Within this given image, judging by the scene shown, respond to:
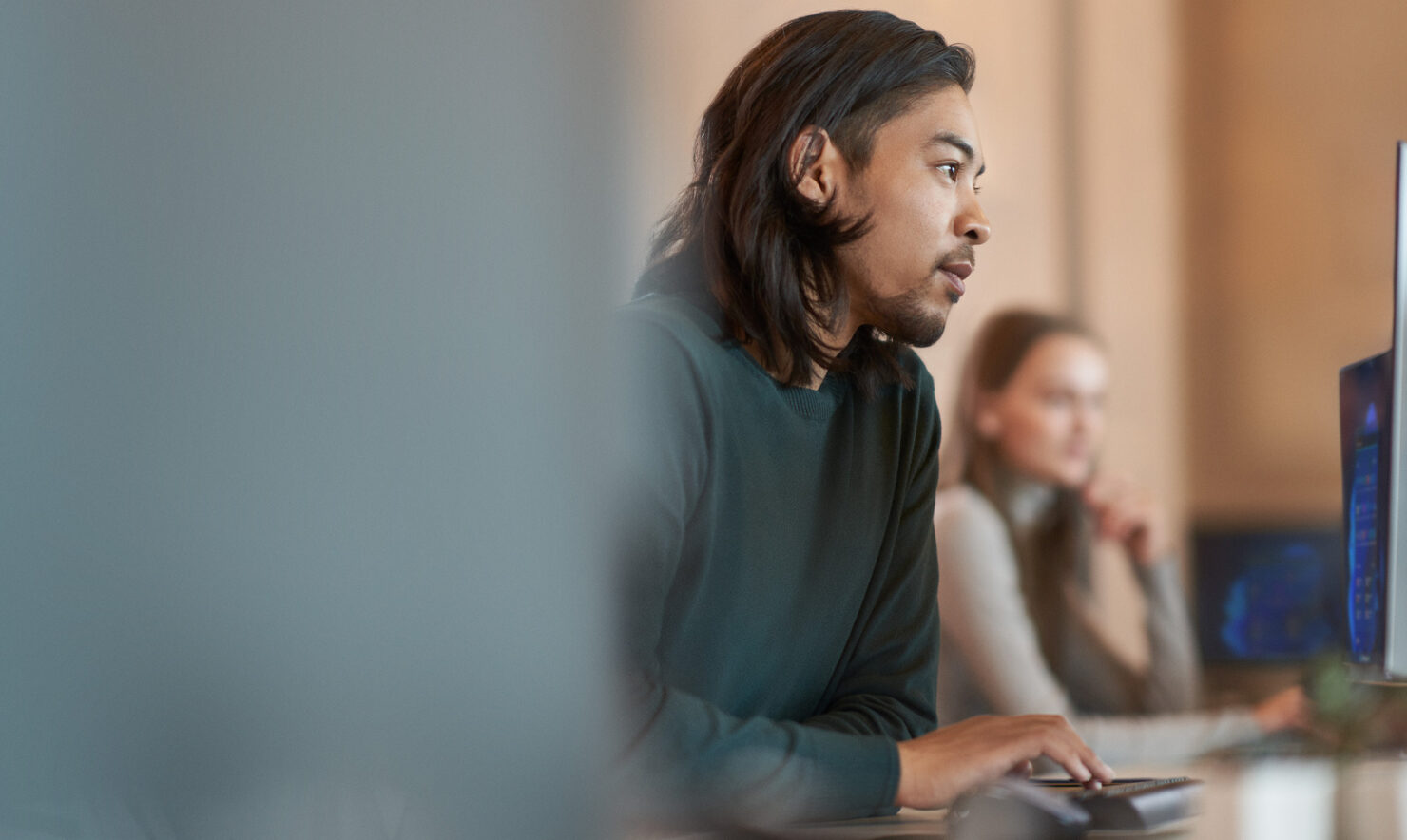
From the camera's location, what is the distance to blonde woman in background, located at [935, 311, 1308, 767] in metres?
1.35

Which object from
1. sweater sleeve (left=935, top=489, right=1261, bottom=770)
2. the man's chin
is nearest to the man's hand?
the man's chin

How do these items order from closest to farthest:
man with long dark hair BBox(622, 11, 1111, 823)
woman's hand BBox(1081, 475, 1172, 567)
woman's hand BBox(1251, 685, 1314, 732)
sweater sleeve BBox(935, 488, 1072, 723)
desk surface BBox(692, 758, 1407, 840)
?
1. desk surface BBox(692, 758, 1407, 840)
2. man with long dark hair BBox(622, 11, 1111, 823)
3. sweater sleeve BBox(935, 488, 1072, 723)
4. woman's hand BBox(1251, 685, 1314, 732)
5. woman's hand BBox(1081, 475, 1172, 567)

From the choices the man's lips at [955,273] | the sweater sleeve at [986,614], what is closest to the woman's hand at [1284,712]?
the sweater sleeve at [986,614]

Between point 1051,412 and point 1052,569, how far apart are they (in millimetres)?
318

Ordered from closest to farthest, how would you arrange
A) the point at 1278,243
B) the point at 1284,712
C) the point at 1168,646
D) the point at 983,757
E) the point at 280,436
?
the point at 280,436 → the point at 983,757 → the point at 1284,712 → the point at 1168,646 → the point at 1278,243

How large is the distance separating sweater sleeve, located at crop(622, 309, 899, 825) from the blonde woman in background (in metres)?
0.43

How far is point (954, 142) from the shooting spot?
848mm

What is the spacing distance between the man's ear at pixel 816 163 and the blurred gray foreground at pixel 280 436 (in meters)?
0.22

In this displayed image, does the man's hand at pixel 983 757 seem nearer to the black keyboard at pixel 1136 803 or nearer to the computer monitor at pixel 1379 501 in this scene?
the black keyboard at pixel 1136 803

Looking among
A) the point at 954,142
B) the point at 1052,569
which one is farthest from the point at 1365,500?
the point at 1052,569

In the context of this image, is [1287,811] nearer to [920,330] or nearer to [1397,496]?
[1397,496]

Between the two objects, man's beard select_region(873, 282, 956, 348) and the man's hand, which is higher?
man's beard select_region(873, 282, 956, 348)

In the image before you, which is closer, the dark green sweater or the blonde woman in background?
the dark green sweater

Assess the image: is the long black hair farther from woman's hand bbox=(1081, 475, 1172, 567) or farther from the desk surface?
woman's hand bbox=(1081, 475, 1172, 567)
